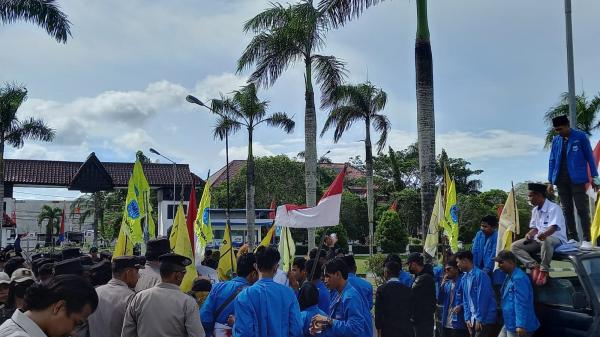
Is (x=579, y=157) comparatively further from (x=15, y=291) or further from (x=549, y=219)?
(x=15, y=291)

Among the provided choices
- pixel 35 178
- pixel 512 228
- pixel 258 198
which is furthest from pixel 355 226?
pixel 512 228

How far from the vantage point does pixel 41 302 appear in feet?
9.81

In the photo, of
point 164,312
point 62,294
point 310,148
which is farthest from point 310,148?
point 62,294

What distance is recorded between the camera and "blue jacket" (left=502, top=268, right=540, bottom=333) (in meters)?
6.60

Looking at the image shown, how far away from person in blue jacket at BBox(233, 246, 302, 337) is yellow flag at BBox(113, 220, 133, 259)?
6933 mm

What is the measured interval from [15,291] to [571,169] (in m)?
7.53

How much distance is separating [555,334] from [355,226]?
167 ft

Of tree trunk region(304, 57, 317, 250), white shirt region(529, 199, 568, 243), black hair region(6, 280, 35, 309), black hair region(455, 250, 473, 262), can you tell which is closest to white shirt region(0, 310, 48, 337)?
black hair region(6, 280, 35, 309)

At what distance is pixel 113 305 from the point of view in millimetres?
5656

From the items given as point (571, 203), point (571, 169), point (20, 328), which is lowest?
point (20, 328)

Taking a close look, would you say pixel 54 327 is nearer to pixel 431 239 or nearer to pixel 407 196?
pixel 431 239

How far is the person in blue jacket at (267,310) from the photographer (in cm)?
532

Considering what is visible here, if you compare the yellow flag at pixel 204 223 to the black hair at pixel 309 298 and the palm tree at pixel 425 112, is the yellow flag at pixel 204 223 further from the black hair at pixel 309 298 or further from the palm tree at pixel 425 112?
the black hair at pixel 309 298

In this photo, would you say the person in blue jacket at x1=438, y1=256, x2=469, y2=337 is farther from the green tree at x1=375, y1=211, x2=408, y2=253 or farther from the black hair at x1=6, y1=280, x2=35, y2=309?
the green tree at x1=375, y1=211, x2=408, y2=253
